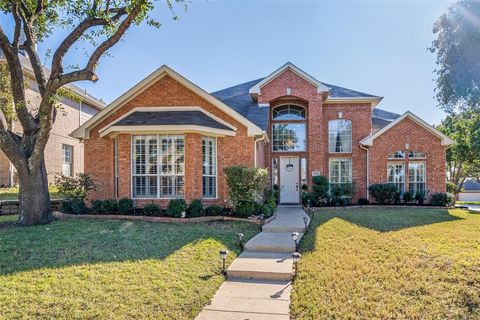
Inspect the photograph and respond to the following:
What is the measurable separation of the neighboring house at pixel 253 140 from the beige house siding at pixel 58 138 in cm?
496

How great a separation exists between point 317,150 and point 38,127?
12.8 meters

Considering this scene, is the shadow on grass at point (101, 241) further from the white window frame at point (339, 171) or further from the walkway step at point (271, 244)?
the white window frame at point (339, 171)

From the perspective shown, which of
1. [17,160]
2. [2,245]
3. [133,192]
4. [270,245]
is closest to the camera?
[2,245]

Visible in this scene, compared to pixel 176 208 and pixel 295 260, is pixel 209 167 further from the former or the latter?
pixel 295 260

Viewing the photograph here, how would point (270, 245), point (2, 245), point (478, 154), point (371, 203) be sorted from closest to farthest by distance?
point (2, 245) < point (270, 245) < point (371, 203) < point (478, 154)

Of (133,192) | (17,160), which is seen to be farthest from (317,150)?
(17,160)

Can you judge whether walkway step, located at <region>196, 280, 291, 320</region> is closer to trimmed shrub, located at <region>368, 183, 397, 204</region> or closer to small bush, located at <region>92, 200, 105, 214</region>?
small bush, located at <region>92, 200, 105, 214</region>

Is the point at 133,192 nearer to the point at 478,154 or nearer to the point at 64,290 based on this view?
the point at 64,290

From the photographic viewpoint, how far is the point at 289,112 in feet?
60.8

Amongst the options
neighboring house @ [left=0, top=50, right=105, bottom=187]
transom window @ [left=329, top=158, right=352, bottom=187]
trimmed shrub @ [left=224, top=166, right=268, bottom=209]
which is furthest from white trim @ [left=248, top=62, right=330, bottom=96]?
neighboring house @ [left=0, top=50, right=105, bottom=187]

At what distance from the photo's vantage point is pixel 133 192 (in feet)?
40.2

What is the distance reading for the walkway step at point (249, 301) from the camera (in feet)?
16.1

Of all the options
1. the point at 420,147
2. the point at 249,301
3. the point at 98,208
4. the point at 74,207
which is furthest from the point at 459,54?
the point at 74,207

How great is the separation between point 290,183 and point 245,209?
7.45 metres
